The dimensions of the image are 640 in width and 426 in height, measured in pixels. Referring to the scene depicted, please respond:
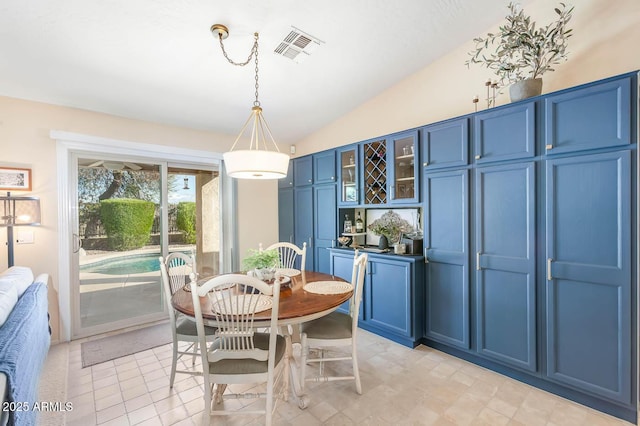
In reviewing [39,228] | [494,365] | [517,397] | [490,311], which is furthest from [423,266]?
[39,228]

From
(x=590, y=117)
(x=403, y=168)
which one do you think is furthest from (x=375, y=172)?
(x=590, y=117)

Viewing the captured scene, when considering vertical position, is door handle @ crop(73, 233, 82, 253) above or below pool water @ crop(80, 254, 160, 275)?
above

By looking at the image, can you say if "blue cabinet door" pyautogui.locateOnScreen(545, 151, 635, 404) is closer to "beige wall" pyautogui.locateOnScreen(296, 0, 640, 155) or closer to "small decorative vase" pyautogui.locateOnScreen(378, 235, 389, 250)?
"beige wall" pyautogui.locateOnScreen(296, 0, 640, 155)

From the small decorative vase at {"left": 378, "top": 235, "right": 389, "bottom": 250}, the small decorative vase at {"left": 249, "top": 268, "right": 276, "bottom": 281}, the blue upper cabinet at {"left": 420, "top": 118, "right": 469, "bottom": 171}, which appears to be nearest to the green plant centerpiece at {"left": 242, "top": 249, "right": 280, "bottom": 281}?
the small decorative vase at {"left": 249, "top": 268, "right": 276, "bottom": 281}

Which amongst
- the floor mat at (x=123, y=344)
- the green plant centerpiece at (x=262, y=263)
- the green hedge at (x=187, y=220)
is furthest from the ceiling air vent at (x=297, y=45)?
the floor mat at (x=123, y=344)

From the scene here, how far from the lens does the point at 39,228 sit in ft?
9.80

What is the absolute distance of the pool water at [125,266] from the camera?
3.43 metres

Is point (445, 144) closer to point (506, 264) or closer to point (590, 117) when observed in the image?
point (590, 117)

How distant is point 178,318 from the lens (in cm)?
272

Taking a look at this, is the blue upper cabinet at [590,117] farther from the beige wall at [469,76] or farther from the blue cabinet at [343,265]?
the blue cabinet at [343,265]

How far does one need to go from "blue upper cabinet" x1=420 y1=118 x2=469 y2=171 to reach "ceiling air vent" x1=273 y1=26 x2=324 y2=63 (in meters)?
1.35

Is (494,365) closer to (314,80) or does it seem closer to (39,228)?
(314,80)

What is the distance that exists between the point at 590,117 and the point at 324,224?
285cm

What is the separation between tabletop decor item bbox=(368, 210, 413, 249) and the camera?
137 inches
